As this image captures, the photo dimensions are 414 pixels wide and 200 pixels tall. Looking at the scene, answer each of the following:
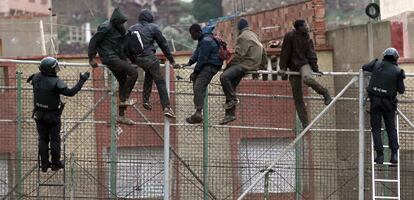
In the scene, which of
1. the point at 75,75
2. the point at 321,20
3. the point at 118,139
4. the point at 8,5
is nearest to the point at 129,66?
the point at 118,139

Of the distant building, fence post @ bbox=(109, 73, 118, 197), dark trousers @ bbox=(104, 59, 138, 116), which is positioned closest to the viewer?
dark trousers @ bbox=(104, 59, 138, 116)

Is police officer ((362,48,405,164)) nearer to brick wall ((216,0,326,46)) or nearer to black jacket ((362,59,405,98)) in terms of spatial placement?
black jacket ((362,59,405,98))

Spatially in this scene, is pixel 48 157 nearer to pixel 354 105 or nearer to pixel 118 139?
pixel 118 139

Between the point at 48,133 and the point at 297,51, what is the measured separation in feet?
13.5

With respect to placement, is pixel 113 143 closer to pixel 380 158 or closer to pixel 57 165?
pixel 57 165

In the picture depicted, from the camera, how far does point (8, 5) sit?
53.3 metres

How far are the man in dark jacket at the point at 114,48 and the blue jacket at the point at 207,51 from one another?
3.33ft

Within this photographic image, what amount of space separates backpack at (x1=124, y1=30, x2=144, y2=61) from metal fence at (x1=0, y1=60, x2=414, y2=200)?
4.89 feet

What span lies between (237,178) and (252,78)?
225cm

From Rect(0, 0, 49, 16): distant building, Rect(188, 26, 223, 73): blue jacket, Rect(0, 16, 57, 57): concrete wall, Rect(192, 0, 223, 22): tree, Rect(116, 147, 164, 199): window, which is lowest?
Rect(116, 147, 164, 199): window

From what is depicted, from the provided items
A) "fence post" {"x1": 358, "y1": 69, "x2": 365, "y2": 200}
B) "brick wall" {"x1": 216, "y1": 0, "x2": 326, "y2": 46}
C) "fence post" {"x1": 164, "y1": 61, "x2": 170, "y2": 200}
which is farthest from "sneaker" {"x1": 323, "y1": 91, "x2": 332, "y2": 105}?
"brick wall" {"x1": 216, "y1": 0, "x2": 326, "y2": 46}

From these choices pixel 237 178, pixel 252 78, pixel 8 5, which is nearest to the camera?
pixel 237 178

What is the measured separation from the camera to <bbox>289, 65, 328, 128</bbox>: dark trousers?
1944 centimetres

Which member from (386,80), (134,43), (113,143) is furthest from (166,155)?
(386,80)
